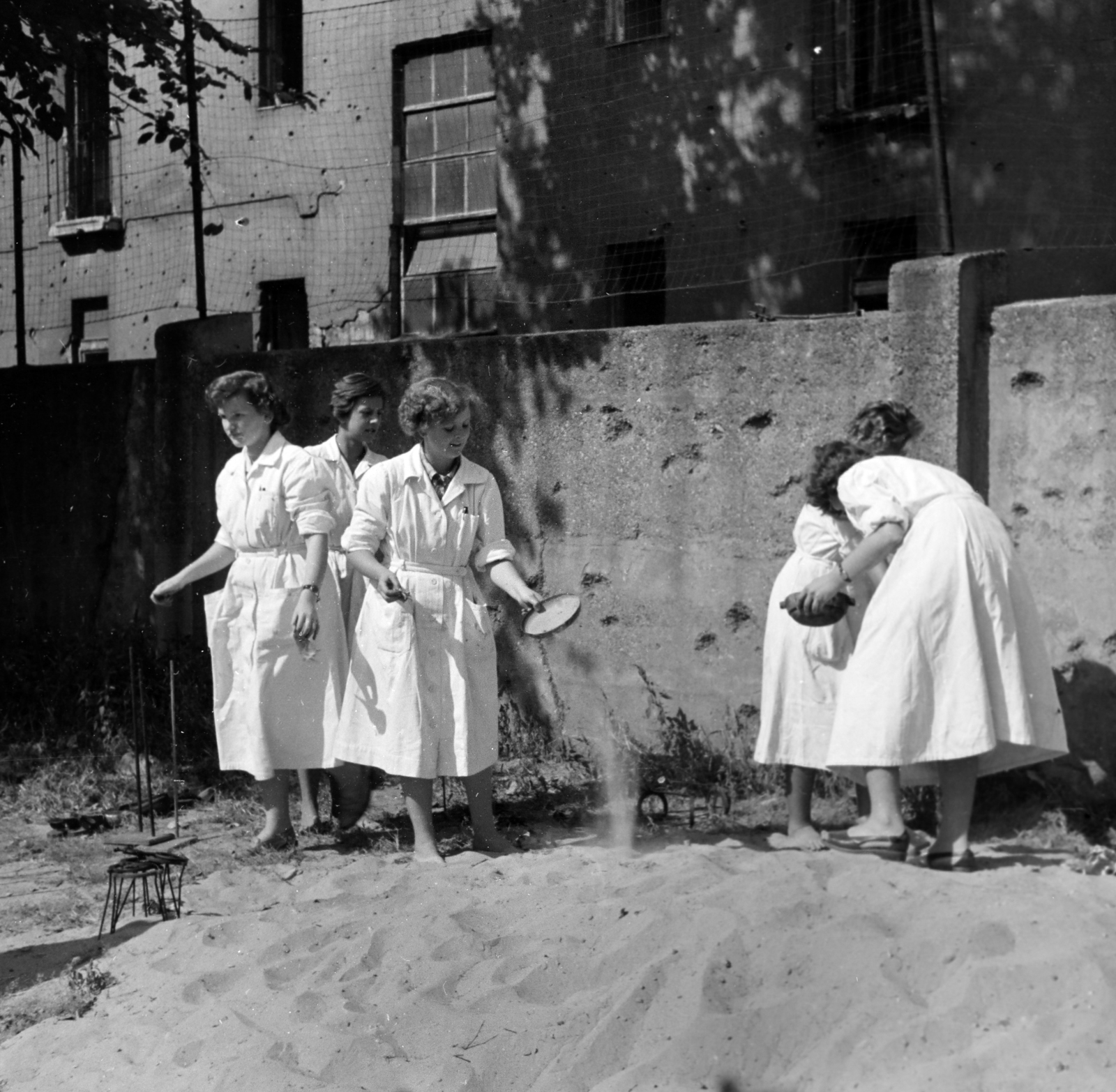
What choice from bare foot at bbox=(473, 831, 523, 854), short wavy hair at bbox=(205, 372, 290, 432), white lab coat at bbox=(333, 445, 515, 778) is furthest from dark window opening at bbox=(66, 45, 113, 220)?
bare foot at bbox=(473, 831, 523, 854)

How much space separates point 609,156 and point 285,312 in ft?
16.3

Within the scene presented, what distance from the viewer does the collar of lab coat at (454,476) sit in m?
6.15

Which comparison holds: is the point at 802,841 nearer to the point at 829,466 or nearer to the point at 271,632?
the point at 829,466

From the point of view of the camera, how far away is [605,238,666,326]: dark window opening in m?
12.9

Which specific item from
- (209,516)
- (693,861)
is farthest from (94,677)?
(693,861)

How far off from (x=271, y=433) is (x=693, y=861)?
267 cm

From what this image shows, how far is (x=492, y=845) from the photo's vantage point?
20.4 ft

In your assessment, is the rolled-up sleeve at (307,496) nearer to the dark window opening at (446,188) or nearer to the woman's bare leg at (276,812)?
the woman's bare leg at (276,812)

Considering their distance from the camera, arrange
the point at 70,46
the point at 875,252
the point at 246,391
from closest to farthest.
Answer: the point at 246,391, the point at 70,46, the point at 875,252

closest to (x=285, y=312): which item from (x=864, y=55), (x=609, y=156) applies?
(x=609, y=156)

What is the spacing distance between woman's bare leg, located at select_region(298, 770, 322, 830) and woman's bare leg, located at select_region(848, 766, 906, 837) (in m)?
2.54

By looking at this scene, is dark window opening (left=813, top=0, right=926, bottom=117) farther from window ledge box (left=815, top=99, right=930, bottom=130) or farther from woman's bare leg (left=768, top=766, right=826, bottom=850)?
woman's bare leg (left=768, top=766, right=826, bottom=850)

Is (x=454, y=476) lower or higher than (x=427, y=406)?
lower

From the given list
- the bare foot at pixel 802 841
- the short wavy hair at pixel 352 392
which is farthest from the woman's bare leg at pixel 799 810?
the short wavy hair at pixel 352 392
